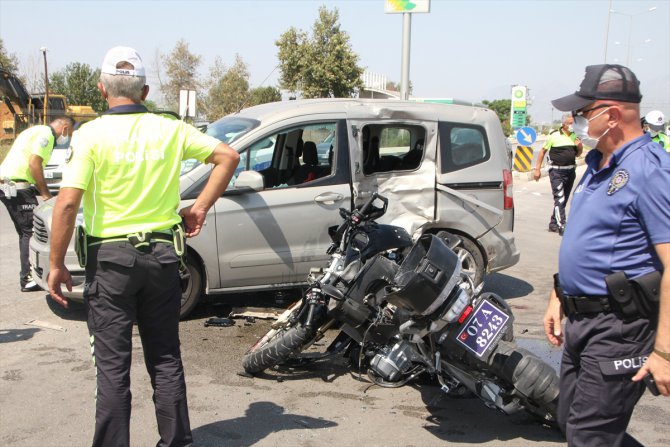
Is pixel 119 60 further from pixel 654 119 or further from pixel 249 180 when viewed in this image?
pixel 654 119

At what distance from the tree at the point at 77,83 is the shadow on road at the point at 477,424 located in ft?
147

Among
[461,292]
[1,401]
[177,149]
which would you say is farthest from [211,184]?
[1,401]

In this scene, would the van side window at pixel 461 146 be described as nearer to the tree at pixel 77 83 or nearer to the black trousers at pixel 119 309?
the black trousers at pixel 119 309

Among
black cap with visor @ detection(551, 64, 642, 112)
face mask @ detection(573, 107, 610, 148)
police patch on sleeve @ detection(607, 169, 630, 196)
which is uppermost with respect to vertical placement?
black cap with visor @ detection(551, 64, 642, 112)

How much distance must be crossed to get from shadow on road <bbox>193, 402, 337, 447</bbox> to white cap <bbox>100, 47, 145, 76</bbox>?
6.95ft

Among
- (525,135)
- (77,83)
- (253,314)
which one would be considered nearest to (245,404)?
(253,314)

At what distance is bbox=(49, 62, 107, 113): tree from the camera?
1783 inches

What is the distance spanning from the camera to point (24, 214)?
22.7ft

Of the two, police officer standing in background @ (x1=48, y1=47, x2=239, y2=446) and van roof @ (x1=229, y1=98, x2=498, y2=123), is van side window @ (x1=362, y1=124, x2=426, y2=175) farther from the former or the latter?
Result: police officer standing in background @ (x1=48, y1=47, x2=239, y2=446)

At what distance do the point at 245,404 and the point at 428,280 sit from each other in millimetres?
1594

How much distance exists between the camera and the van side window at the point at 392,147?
21.6 ft

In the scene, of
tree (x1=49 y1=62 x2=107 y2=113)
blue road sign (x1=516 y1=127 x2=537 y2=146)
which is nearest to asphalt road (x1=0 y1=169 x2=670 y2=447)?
blue road sign (x1=516 y1=127 x2=537 y2=146)

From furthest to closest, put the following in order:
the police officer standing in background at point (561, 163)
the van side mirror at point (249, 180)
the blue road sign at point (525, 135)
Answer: the blue road sign at point (525, 135)
the police officer standing in background at point (561, 163)
the van side mirror at point (249, 180)

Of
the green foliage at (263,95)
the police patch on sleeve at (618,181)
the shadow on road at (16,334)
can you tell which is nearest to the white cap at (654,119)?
the police patch on sleeve at (618,181)
